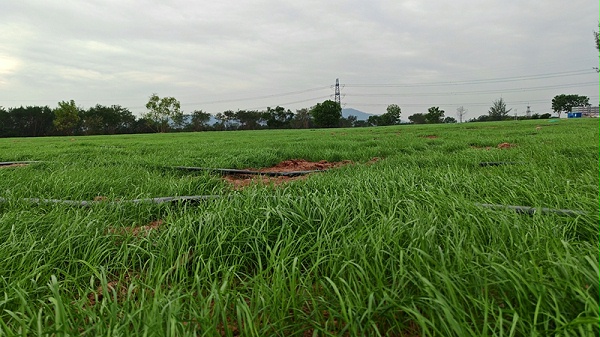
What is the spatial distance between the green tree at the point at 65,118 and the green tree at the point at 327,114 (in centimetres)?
4320

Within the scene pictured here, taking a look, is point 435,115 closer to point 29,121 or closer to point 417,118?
point 417,118

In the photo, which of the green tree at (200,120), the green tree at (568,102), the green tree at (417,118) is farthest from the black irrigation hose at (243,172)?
the green tree at (568,102)

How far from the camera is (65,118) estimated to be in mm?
49500

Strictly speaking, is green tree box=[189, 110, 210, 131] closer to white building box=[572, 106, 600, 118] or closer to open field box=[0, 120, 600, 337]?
open field box=[0, 120, 600, 337]

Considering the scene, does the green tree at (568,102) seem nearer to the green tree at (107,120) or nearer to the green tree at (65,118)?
the green tree at (107,120)

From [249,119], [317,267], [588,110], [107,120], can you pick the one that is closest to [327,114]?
[249,119]

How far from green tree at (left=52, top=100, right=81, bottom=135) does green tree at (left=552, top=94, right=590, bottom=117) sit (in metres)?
110

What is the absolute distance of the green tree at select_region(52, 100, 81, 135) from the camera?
49312 millimetres

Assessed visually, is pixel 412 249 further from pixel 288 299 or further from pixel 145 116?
pixel 145 116

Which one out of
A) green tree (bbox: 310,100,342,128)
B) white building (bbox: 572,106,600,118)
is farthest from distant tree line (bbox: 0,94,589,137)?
white building (bbox: 572,106,600,118)

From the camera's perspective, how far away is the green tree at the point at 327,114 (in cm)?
6080

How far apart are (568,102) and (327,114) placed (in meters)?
66.1

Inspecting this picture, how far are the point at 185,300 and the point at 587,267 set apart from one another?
154cm

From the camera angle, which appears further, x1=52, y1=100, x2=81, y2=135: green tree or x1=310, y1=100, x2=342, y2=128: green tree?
x1=310, y1=100, x2=342, y2=128: green tree
